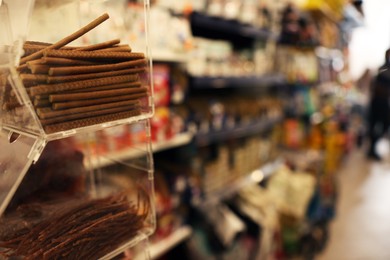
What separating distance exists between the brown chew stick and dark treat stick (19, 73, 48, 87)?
0.28ft

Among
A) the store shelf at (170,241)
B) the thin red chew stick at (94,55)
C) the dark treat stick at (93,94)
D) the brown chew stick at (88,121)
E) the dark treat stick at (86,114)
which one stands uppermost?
the thin red chew stick at (94,55)

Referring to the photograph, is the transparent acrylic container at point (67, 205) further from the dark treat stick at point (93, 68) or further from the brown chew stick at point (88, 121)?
the dark treat stick at point (93, 68)

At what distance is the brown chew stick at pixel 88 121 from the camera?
543 millimetres

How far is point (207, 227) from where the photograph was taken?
180cm

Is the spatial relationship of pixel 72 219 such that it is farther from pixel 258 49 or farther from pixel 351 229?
pixel 351 229

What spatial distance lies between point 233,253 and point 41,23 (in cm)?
168

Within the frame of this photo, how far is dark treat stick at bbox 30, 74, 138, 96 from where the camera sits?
1.72ft

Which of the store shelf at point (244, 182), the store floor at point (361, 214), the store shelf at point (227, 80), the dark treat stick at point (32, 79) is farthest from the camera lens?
the store floor at point (361, 214)

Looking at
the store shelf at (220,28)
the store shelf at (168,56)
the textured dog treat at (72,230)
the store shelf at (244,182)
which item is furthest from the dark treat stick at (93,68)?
the store shelf at (244,182)

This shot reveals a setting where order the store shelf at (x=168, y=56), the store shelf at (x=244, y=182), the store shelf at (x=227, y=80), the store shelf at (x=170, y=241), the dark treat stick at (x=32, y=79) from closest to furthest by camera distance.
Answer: the dark treat stick at (x=32, y=79) → the store shelf at (x=168, y=56) → the store shelf at (x=170, y=241) → the store shelf at (x=227, y=80) → the store shelf at (x=244, y=182)

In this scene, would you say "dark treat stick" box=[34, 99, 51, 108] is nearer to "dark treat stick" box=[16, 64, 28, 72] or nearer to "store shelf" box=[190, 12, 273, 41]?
"dark treat stick" box=[16, 64, 28, 72]

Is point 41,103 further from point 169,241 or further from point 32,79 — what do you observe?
point 169,241

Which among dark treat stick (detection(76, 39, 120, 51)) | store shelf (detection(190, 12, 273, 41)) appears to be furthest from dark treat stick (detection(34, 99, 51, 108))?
store shelf (detection(190, 12, 273, 41))

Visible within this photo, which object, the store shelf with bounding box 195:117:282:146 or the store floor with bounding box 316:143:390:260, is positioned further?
the store floor with bounding box 316:143:390:260
